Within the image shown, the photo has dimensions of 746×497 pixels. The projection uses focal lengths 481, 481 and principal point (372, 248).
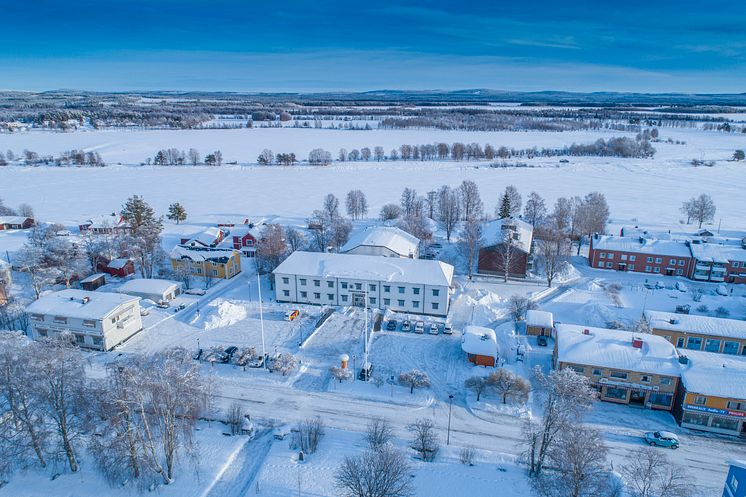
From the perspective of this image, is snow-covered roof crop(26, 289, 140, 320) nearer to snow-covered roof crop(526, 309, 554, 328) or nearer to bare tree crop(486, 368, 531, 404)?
bare tree crop(486, 368, 531, 404)

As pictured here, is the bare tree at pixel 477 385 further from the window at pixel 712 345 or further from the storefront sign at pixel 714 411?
the window at pixel 712 345

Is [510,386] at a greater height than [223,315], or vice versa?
[223,315]

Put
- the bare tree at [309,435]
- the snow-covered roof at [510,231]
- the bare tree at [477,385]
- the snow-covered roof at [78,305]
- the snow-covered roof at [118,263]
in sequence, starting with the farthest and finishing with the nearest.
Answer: the snow-covered roof at [510,231] → the snow-covered roof at [118,263] → the snow-covered roof at [78,305] → the bare tree at [477,385] → the bare tree at [309,435]

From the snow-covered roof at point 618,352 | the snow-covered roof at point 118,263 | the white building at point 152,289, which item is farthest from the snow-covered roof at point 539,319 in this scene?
the snow-covered roof at point 118,263

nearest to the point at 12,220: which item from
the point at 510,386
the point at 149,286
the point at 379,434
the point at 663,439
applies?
the point at 149,286

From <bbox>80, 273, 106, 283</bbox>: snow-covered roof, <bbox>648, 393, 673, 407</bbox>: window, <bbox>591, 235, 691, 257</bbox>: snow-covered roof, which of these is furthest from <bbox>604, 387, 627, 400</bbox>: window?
<bbox>80, 273, 106, 283</bbox>: snow-covered roof

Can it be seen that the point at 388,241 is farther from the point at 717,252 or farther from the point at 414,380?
the point at 717,252
